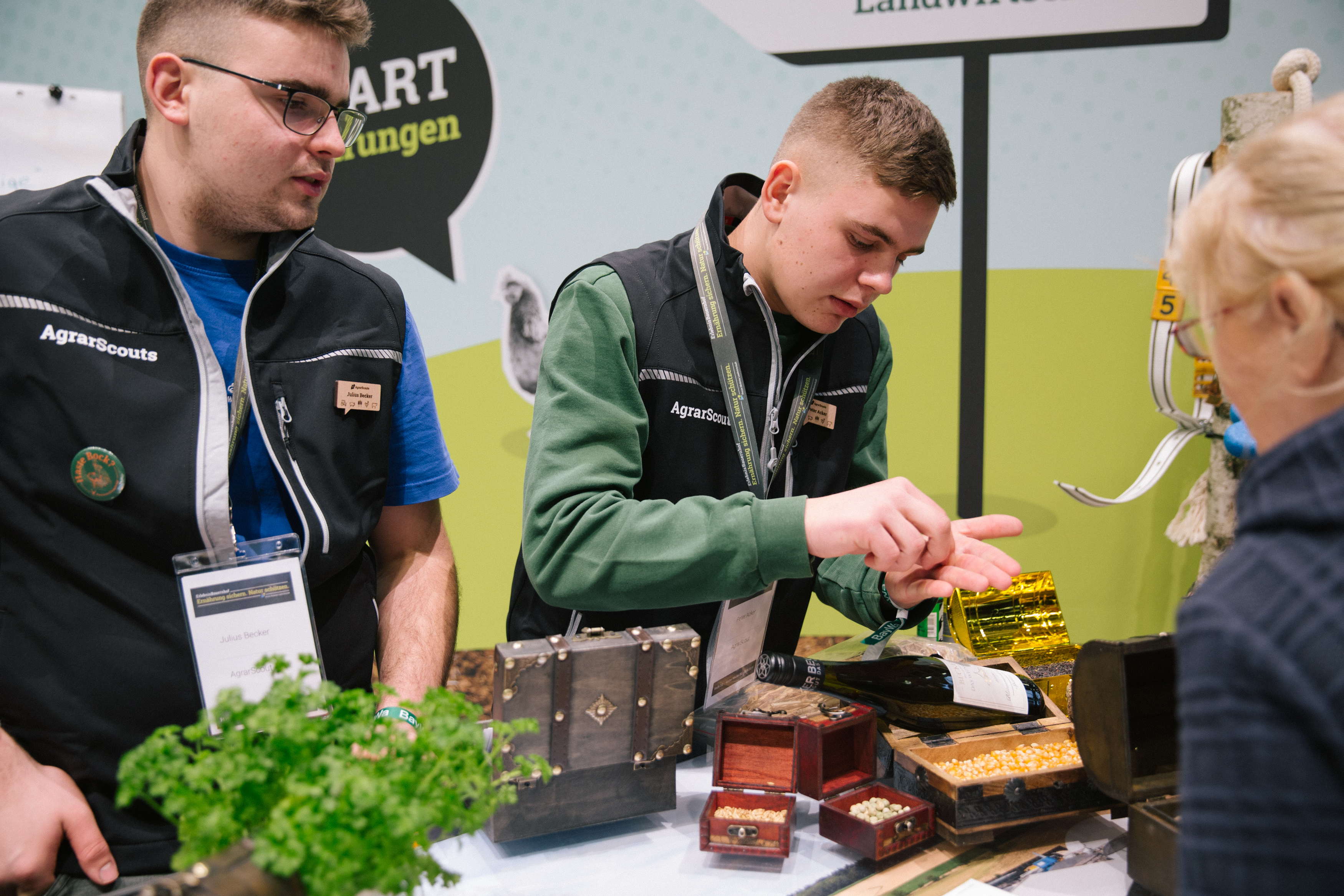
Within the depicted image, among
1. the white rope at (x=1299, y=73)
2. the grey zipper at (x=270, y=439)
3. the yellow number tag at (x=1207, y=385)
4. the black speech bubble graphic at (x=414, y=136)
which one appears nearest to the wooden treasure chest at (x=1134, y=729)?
the grey zipper at (x=270, y=439)

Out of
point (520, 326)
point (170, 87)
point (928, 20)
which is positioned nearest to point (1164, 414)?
point (928, 20)

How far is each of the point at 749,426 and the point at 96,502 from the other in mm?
1136

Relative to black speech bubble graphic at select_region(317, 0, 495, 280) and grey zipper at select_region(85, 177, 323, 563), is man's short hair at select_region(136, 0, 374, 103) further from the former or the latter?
black speech bubble graphic at select_region(317, 0, 495, 280)

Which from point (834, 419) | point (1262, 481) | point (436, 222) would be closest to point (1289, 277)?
point (1262, 481)

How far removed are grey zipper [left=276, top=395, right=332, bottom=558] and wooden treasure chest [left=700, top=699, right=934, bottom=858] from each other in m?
0.77

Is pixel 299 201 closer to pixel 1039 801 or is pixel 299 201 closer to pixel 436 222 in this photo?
pixel 1039 801

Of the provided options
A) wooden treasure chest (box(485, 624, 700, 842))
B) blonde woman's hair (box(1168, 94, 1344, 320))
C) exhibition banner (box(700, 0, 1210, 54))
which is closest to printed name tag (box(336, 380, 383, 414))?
wooden treasure chest (box(485, 624, 700, 842))

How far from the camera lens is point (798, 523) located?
1403mm

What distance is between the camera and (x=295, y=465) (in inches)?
60.2

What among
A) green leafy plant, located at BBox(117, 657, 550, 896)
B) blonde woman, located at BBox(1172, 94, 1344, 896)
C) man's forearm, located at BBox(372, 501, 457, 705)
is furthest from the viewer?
man's forearm, located at BBox(372, 501, 457, 705)

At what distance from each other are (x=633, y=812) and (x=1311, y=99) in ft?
9.25

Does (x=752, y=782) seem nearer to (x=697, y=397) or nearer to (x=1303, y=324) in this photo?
(x=697, y=397)

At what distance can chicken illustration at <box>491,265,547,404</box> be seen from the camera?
3494mm

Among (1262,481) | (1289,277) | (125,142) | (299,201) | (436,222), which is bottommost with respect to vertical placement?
(1262,481)
